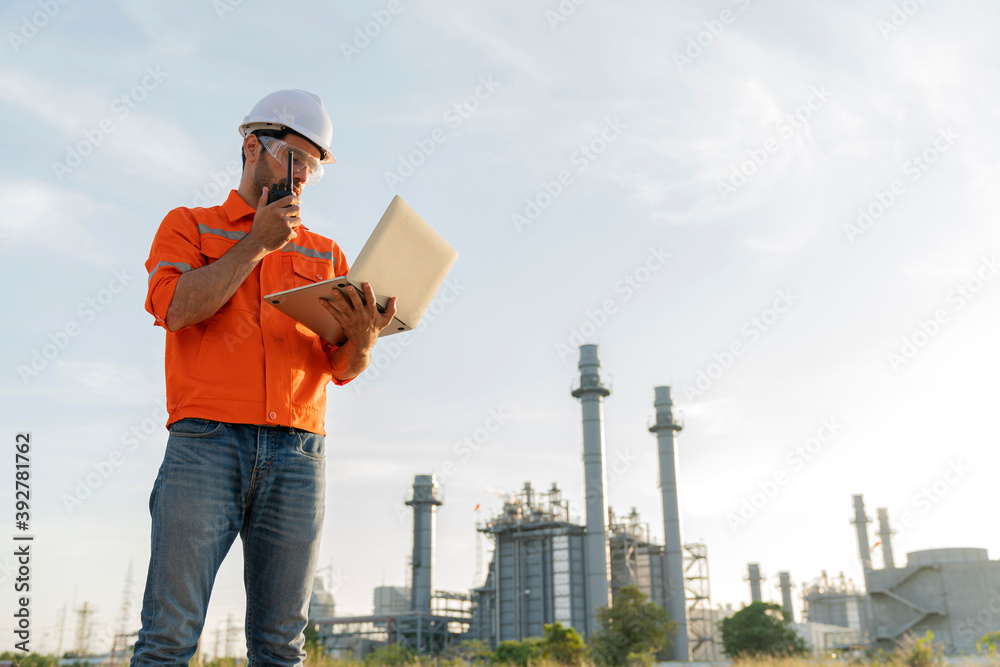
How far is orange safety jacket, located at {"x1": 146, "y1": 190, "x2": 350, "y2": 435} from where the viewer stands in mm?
1881

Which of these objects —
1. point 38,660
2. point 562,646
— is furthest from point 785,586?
point 38,660

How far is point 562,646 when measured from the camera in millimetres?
20016

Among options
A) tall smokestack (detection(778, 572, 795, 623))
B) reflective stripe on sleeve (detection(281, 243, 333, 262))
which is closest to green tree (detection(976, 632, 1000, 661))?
reflective stripe on sleeve (detection(281, 243, 333, 262))

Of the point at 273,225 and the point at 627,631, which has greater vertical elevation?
the point at 273,225

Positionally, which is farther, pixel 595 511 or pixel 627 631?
pixel 595 511

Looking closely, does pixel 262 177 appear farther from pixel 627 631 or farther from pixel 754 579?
pixel 754 579

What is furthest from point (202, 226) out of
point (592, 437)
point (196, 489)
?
point (592, 437)

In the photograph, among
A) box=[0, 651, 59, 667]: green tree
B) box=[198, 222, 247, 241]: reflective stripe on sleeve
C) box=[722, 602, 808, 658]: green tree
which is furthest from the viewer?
box=[722, 602, 808, 658]: green tree

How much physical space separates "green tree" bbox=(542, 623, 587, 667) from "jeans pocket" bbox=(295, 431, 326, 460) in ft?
59.5

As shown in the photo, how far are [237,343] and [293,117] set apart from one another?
0.72 m

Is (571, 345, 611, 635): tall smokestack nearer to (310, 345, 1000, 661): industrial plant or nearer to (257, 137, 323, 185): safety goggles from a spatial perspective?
(310, 345, 1000, 661): industrial plant

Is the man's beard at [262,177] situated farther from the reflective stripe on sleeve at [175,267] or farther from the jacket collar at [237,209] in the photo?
the reflective stripe on sleeve at [175,267]

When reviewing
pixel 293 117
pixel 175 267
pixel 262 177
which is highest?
pixel 293 117

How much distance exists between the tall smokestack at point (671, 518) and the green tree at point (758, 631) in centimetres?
230
